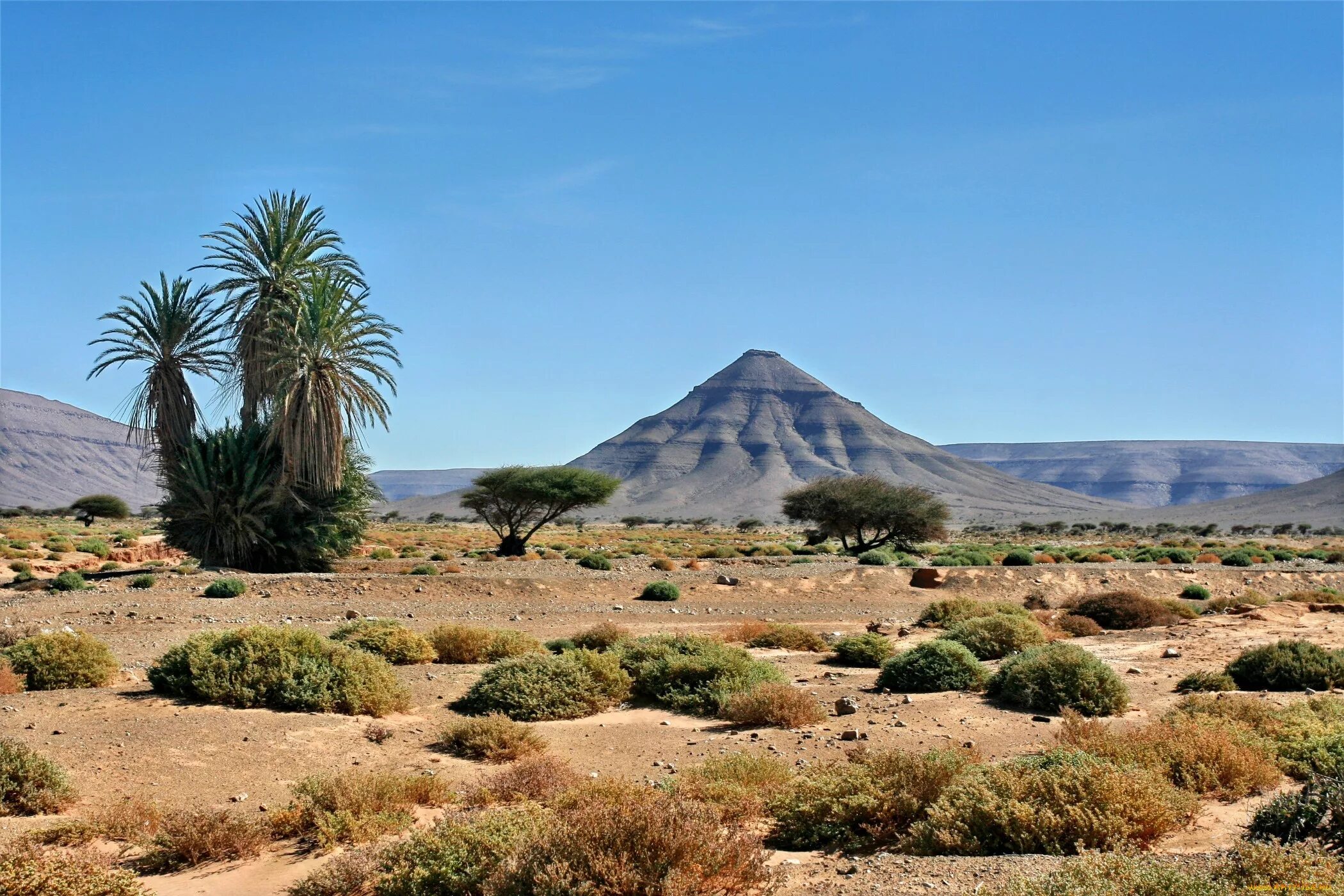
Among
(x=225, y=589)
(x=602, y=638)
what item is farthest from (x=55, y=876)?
(x=225, y=589)

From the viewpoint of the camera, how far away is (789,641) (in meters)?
19.9

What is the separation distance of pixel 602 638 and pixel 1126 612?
43.2ft

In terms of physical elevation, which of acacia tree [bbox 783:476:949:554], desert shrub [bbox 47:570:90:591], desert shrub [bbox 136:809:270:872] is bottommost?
desert shrub [bbox 136:809:270:872]

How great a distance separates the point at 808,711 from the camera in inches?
512

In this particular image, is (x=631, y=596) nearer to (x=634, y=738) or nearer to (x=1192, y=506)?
(x=634, y=738)

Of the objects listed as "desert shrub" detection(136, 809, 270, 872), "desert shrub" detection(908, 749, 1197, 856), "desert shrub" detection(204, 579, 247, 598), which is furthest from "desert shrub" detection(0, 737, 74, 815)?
"desert shrub" detection(204, 579, 247, 598)

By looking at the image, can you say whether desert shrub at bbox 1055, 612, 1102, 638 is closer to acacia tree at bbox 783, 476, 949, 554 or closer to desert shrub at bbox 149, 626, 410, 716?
desert shrub at bbox 149, 626, 410, 716

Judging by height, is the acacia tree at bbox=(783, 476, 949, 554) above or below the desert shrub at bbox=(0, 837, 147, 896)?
above

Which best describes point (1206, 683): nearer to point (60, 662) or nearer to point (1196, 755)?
point (1196, 755)

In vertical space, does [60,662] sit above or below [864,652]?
above

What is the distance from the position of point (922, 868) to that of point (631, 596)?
2255 cm

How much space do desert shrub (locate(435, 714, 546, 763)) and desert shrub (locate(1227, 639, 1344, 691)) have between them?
1093 centimetres

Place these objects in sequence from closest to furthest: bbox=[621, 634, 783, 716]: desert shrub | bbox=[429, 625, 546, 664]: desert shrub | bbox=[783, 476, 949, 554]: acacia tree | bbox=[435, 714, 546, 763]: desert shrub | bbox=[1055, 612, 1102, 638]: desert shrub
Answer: bbox=[435, 714, 546, 763]: desert shrub, bbox=[621, 634, 783, 716]: desert shrub, bbox=[429, 625, 546, 664]: desert shrub, bbox=[1055, 612, 1102, 638]: desert shrub, bbox=[783, 476, 949, 554]: acacia tree

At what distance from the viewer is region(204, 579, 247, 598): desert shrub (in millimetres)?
23734
